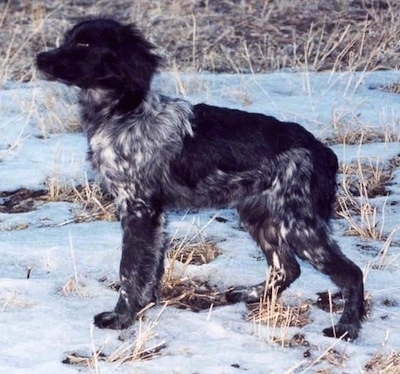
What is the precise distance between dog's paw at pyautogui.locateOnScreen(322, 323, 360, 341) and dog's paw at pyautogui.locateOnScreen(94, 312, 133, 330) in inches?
39.9

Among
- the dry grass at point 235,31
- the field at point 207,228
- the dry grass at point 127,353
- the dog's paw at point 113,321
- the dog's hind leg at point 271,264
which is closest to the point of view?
the dry grass at point 127,353

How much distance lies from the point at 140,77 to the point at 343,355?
69.9 inches

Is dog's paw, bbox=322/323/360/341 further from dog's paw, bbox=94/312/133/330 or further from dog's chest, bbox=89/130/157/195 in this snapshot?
dog's chest, bbox=89/130/157/195

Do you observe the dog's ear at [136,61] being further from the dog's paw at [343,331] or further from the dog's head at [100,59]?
the dog's paw at [343,331]

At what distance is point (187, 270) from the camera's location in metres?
6.29

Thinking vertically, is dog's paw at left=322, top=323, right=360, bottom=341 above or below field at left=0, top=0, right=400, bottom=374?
above

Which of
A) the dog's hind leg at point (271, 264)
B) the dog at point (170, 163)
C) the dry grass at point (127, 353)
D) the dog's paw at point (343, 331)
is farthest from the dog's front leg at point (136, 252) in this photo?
the dog's paw at point (343, 331)

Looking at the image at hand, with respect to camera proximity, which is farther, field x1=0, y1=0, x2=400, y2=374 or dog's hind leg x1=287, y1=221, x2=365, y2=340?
dog's hind leg x1=287, y1=221, x2=365, y2=340

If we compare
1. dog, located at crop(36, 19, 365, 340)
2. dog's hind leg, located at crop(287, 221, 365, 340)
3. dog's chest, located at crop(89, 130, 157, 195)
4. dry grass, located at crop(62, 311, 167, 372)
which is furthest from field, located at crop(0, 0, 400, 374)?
dog's chest, located at crop(89, 130, 157, 195)

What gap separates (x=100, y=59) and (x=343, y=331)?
1.87 meters

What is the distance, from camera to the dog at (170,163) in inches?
220

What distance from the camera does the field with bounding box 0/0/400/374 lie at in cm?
520

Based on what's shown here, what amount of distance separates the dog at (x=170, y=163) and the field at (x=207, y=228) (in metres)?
0.27

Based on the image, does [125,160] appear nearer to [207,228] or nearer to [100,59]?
[100,59]
